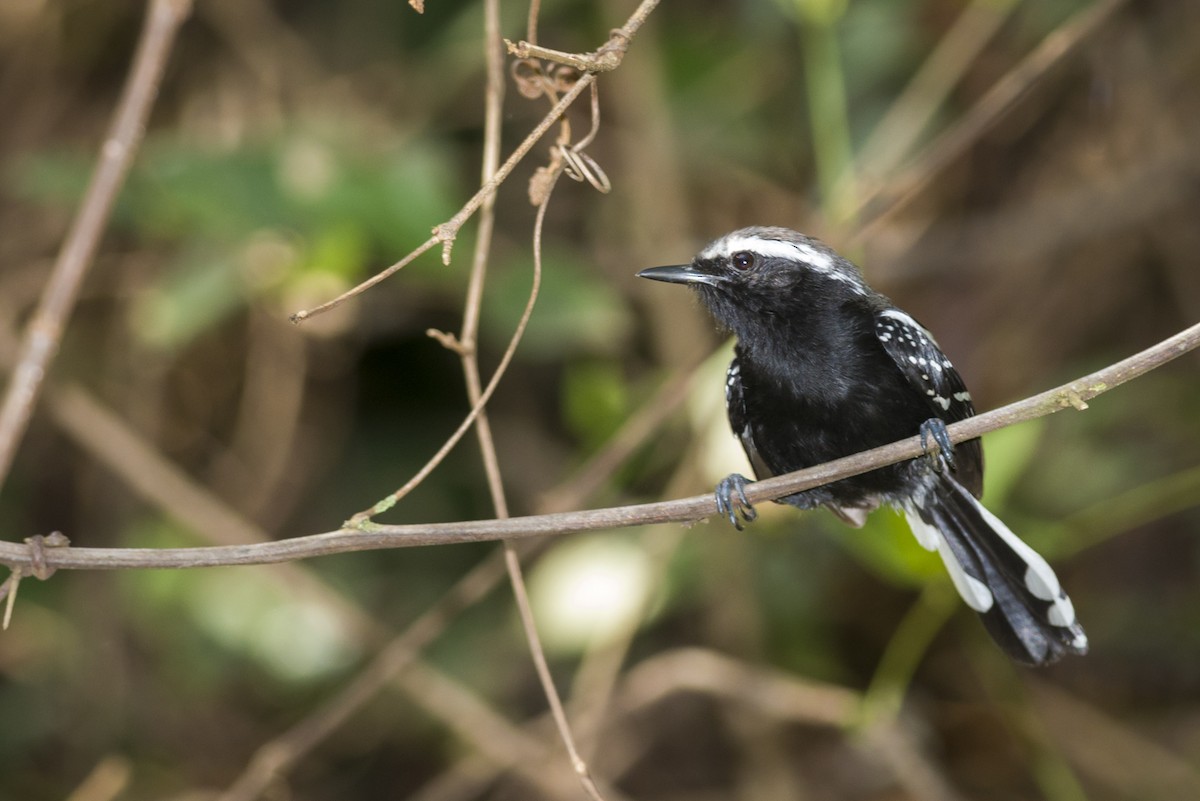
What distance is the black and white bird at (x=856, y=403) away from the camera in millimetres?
3512

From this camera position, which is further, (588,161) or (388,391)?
(388,391)

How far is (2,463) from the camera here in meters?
3.19

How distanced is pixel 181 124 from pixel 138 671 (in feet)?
8.14

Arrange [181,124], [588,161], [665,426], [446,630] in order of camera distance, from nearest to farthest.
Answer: [588,161] → [665,426] → [446,630] → [181,124]

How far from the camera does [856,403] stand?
350 centimetres

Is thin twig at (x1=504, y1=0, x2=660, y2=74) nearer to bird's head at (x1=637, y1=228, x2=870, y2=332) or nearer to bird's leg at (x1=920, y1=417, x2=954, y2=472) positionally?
bird's leg at (x1=920, y1=417, x2=954, y2=472)

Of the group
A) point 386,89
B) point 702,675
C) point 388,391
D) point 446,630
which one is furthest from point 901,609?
point 386,89

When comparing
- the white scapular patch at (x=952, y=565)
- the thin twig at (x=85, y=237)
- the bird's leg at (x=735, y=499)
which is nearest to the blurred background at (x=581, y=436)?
the white scapular patch at (x=952, y=565)

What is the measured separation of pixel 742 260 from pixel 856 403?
0.53m

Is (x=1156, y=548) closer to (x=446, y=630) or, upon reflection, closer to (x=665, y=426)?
(x=665, y=426)

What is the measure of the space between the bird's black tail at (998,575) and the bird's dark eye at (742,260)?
78 centimetres

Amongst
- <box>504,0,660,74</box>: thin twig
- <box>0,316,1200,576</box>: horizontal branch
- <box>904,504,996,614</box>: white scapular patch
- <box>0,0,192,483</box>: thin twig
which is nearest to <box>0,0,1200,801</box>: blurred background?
<box>904,504,996,614</box>: white scapular patch

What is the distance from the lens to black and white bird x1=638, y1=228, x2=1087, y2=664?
3.51 meters

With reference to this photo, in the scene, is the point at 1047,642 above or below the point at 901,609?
below
